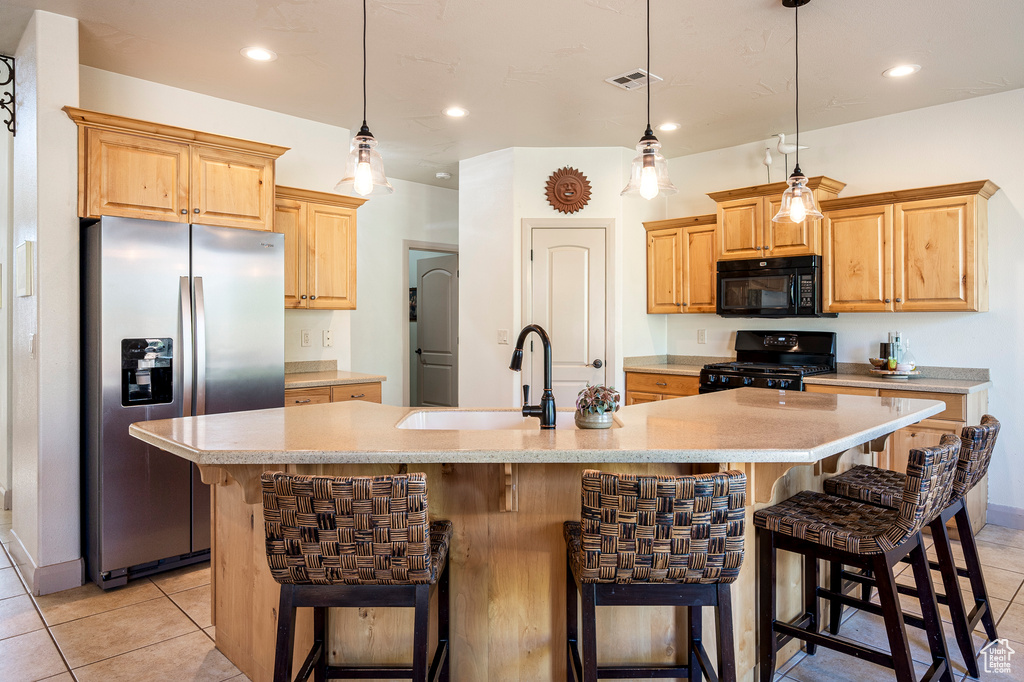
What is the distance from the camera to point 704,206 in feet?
17.5

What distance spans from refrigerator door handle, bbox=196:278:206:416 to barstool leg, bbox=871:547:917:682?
2956 millimetres

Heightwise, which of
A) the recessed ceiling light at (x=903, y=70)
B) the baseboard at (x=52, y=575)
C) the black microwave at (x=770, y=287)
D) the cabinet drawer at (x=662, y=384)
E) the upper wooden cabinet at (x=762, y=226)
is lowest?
the baseboard at (x=52, y=575)

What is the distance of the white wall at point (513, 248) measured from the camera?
5098 millimetres

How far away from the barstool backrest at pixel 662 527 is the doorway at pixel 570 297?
11.5ft

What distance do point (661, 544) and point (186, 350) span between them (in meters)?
2.57

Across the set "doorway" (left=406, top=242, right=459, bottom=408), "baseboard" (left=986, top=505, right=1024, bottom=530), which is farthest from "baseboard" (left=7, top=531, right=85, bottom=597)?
"baseboard" (left=986, top=505, right=1024, bottom=530)

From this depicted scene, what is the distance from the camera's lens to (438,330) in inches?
269

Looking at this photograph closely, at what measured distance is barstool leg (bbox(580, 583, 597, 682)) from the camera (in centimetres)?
164

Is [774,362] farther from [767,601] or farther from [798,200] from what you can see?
[767,601]

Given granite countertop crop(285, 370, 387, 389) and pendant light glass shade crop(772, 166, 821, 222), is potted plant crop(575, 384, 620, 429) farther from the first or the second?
granite countertop crop(285, 370, 387, 389)

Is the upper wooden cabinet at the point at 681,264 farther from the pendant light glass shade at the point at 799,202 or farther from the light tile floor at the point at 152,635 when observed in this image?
the light tile floor at the point at 152,635

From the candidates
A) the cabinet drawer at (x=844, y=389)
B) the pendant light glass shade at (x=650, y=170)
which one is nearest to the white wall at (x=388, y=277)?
the cabinet drawer at (x=844, y=389)

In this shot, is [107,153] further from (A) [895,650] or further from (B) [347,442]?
(A) [895,650]

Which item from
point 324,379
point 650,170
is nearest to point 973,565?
point 650,170
